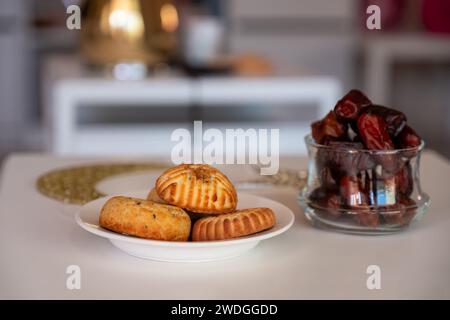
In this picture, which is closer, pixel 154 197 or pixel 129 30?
pixel 154 197

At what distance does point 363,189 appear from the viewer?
705 mm

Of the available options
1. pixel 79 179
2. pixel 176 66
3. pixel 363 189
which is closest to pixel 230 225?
pixel 363 189

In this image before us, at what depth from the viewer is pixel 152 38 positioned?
183 cm

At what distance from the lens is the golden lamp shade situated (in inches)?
70.7

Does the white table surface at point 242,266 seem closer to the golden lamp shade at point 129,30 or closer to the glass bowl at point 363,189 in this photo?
the glass bowl at point 363,189

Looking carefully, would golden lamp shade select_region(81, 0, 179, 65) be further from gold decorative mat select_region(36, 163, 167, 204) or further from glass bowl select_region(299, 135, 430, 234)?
glass bowl select_region(299, 135, 430, 234)

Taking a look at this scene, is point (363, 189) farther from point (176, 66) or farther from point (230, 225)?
point (176, 66)

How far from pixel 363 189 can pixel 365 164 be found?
2 centimetres

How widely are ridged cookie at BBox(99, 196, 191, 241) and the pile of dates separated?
0.14m

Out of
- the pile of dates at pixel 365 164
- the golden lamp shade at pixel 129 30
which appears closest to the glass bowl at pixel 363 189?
the pile of dates at pixel 365 164

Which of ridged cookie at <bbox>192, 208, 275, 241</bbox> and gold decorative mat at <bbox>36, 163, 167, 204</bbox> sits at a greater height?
ridged cookie at <bbox>192, 208, 275, 241</bbox>

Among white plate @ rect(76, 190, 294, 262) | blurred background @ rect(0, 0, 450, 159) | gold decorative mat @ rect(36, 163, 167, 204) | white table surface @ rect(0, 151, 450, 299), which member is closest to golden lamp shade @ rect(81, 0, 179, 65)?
blurred background @ rect(0, 0, 450, 159)

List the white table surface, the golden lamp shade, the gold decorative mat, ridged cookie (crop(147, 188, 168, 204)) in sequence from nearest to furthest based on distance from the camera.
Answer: the white table surface < ridged cookie (crop(147, 188, 168, 204)) < the gold decorative mat < the golden lamp shade
